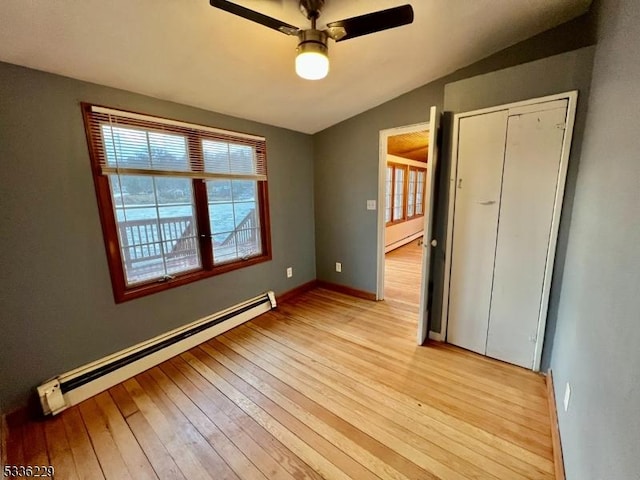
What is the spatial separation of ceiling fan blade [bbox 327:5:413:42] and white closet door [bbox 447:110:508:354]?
3.71 ft

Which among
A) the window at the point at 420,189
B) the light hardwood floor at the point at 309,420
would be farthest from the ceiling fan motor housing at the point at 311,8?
the window at the point at 420,189

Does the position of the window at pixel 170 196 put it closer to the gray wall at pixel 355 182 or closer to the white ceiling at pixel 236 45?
the white ceiling at pixel 236 45

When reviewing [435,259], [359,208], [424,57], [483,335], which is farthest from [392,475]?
[424,57]

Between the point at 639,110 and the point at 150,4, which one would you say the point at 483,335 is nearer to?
the point at 639,110

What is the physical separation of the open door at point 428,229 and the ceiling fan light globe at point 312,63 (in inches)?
39.5

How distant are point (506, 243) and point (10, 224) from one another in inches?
124

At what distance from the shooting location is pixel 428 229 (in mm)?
2188

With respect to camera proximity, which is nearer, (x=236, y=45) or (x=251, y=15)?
(x=251, y=15)

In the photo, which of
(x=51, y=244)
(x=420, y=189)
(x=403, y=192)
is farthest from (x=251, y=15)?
(x=420, y=189)

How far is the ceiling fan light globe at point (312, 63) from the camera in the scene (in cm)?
132

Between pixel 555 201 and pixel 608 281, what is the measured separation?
3.31ft

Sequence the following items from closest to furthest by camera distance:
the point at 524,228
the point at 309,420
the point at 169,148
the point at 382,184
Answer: the point at 309,420 → the point at 524,228 → the point at 169,148 → the point at 382,184

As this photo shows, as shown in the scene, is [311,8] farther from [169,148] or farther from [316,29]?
[169,148]

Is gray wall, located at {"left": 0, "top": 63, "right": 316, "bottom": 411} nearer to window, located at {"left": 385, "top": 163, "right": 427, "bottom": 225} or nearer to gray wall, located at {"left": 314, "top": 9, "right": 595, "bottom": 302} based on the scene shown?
gray wall, located at {"left": 314, "top": 9, "right": 595, "bottom": 302}
